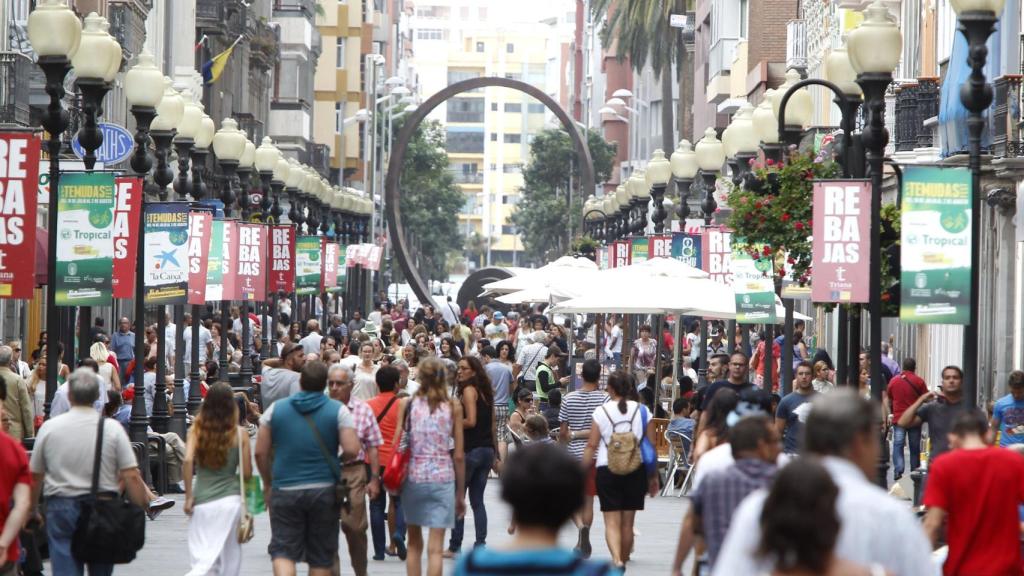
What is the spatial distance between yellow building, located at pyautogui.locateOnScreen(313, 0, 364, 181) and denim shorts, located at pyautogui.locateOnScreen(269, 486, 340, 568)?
265 ft

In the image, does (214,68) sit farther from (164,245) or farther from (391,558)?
(391,558)

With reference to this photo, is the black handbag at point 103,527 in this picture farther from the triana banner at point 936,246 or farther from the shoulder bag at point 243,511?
the triana banner at point 936,246

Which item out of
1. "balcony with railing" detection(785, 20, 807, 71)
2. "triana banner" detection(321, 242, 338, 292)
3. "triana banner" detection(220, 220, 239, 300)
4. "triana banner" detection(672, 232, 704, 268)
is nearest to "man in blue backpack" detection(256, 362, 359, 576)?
"triana banner" detection(220, 220, 239, 300)

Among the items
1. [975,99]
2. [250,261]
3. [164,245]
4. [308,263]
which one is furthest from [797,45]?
[975,99]

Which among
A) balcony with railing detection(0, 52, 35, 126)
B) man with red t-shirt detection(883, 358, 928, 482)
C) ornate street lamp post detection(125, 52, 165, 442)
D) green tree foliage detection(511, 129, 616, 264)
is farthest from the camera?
green tree foliage detection(511, 129, 616, 264)

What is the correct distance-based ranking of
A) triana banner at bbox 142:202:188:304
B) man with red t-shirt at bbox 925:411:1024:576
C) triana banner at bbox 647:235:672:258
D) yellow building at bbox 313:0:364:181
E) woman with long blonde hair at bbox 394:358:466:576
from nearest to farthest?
man with red t-shirt at bbox 925:411:1024:576, woman with long blonde hair at bbox 394:358:466:576, triana banner at bbox 142:202:188:304, triana banner at bbox 647:235:672:258, yellow building at bbox 313:0:364:181

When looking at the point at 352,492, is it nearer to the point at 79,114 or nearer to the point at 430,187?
the point at 79,114

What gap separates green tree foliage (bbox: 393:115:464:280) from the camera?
117500 mm

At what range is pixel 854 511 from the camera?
6938 millimetres

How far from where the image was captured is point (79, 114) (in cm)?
3559

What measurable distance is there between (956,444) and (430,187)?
115291 millimetres

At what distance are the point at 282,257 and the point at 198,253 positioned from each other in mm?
12959

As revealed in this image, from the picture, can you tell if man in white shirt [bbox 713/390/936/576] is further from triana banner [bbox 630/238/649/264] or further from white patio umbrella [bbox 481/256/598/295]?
triana banner [bbox 630/238/649/264]

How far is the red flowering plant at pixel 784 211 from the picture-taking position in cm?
2173
